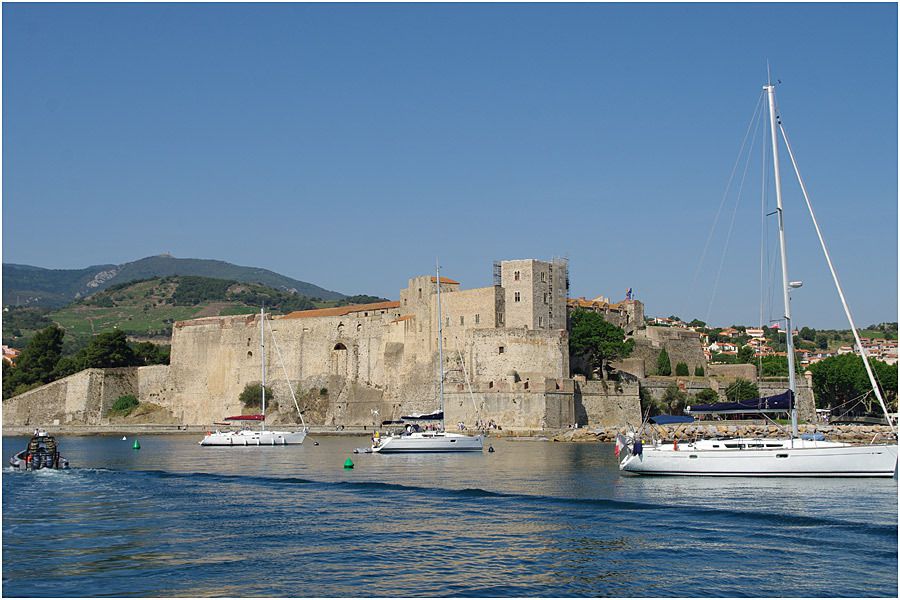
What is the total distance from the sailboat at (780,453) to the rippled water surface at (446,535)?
35cm

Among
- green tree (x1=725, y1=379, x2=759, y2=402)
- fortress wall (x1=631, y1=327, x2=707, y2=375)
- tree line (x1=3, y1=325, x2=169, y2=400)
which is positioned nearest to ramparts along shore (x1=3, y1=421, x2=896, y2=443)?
green tree (x1=725, y1=379, x2=759, y2=402)

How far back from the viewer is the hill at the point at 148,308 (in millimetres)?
115375

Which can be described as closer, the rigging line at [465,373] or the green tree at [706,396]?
the rigging line at [465,373]

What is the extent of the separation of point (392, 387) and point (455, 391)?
7032 mm

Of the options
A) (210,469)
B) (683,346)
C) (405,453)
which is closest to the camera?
(210,469)

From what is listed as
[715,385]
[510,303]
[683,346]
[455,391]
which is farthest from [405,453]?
[683,346]

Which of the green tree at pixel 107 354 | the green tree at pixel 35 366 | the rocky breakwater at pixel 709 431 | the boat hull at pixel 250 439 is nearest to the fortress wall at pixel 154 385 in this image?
the green tree at pixel 107 354

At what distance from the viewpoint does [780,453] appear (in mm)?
21953

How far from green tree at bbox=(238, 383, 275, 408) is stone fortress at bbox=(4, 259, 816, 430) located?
0.48m

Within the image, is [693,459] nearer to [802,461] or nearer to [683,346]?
[802,461]

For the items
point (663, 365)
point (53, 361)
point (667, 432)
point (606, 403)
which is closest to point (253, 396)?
point (53, 361)

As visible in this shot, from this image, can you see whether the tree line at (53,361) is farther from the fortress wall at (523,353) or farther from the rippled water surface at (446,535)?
the rippled water surface at (446,535)

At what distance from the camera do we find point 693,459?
22.9 m

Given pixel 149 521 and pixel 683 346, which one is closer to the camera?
pixel 149 521
